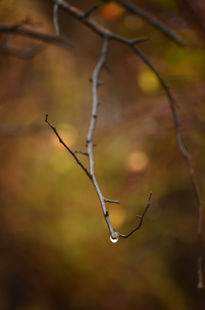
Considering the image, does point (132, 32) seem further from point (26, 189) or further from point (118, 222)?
point (26, 189)

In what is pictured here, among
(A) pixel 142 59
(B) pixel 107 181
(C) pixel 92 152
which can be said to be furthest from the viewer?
(B) pixel 107 181

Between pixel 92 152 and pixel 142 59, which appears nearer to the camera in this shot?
pixel 92 152

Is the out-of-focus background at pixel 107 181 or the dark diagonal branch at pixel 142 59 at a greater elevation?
the dark diagonal branch at pixel 142 59

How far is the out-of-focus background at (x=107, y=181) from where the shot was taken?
162 cm

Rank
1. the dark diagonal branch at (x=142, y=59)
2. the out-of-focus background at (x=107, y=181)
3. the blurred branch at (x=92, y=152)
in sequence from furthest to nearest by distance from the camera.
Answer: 1. the out-of-focus background at (x=107, y=181)
2. the dark diagonal branch at (x=142, y=59)
3. the blurred branch at (x=92, y=152)

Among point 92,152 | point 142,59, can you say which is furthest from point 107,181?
point 92,152

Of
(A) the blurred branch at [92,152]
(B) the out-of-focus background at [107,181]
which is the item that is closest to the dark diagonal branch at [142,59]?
(A) the blurred branch at [92,152]

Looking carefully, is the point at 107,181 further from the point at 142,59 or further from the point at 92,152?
the point at 92,152

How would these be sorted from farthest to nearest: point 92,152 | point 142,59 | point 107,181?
1. point 107,181
2. point 142,59
3. point 92,152

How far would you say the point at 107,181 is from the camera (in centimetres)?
258

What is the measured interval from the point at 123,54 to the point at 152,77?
116cm

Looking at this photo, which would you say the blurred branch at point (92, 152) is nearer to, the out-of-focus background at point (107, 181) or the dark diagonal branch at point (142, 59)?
the dark diagonal branch at point (142, 59)

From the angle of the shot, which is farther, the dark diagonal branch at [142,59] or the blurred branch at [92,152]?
the dark diagonal branch at [142,59]

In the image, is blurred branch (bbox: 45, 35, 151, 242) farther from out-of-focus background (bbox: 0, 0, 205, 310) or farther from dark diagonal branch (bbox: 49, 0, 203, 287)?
out-of-focus background (bbox: 0, 0, 205, 310)
